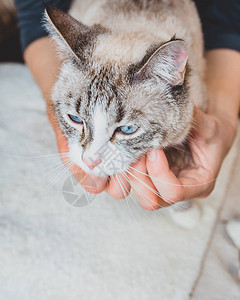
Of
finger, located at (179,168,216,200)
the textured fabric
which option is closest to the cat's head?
finger, located at (179,168,216,200)

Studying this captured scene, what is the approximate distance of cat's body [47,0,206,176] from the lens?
851 mm

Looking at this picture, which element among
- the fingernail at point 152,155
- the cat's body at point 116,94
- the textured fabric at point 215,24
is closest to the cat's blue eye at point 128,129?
the cat's body at point 116,94

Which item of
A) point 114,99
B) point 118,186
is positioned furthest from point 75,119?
point 118,186

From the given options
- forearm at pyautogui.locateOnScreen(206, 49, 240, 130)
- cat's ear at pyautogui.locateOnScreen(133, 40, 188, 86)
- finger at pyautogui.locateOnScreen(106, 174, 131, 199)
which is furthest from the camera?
forearm at pyautogui.locateOnScreen(206, 49, 240, 130)

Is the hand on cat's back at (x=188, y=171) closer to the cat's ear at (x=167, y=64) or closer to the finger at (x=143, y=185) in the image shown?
the finger at (x=143, y=185)

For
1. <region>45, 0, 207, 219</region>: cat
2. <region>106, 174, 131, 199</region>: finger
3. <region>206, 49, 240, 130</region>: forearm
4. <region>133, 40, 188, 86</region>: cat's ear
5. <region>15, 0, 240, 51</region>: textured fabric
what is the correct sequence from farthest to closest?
<region>15, 0, 240, 51</region>: textured fabric, <region>206, 49, 240, 130</region>: forearm, <region>106, 174, 131, 199</region>: finger, <region>45, 0, 207, 219</region>: cat, <region>133, 40, 188, 86</region>: cat's ear

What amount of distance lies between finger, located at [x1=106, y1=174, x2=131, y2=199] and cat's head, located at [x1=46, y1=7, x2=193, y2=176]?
2.3 inches

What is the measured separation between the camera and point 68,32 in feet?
2.90

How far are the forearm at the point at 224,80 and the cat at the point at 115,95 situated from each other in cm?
53

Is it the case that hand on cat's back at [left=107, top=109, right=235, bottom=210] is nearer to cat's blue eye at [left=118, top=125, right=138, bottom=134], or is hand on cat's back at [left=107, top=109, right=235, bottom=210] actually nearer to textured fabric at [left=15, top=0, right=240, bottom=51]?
cat's blue eye at [left=118, top=125, right=138, bottom=134]

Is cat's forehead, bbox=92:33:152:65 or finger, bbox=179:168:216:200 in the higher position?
cat's forehead, bbox=92:33:152:65

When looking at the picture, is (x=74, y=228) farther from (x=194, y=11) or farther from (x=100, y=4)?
(x=194, y=11)

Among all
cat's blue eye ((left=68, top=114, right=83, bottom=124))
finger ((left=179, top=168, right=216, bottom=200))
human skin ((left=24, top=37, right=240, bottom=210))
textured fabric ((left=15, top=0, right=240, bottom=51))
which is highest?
textured fabric ((left=15, top=0, right=240, bottom=51))

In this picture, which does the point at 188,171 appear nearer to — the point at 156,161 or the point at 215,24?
the point at 156,161
